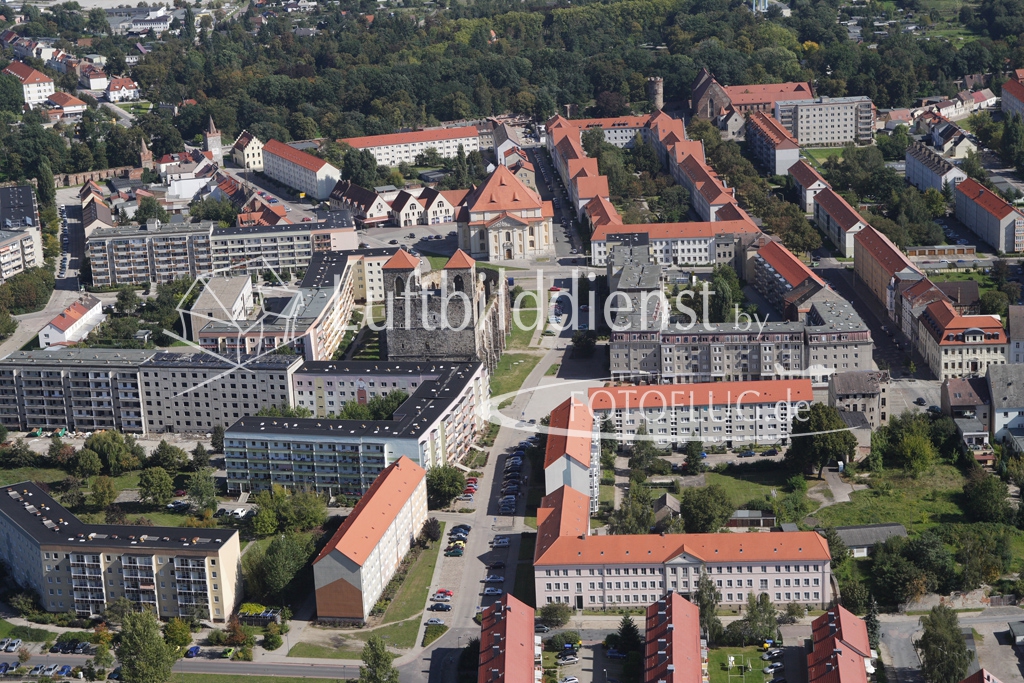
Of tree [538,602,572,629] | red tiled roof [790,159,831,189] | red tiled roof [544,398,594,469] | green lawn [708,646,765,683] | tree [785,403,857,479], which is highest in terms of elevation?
red tiled roof [790,159,831,189]

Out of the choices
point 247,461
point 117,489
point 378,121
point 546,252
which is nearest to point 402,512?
point 247,461

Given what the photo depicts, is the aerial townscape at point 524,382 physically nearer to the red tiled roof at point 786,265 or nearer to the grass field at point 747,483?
the grass field at point 747,483

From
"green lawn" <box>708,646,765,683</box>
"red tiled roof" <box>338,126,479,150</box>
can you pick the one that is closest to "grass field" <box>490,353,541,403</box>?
"green lawn" <box>708,646,765,683</box>

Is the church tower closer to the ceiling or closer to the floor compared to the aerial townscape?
closer to the ceiling

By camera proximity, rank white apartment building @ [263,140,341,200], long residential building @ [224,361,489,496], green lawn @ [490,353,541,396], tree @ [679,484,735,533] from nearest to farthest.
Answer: tree @ [679,484,735,533] → long residential building @ [224,361,489,496] → green lawn @ [490,353,541,396] → white apartment building @ [263,140,341,200]

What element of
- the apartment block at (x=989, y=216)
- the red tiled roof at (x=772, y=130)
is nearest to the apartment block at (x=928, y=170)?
A: the apartment block at (x=989, y=216)

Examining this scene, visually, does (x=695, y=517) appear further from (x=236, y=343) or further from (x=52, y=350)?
(x=52, y=350)

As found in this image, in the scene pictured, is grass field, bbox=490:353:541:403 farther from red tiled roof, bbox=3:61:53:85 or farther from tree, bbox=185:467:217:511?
red tiled roof, bbox=3:61:53:85

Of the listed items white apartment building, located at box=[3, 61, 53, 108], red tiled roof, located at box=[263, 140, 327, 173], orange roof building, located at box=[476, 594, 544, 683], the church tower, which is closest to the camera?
orange roof building, located at box=[476, 594, 544, 683]
